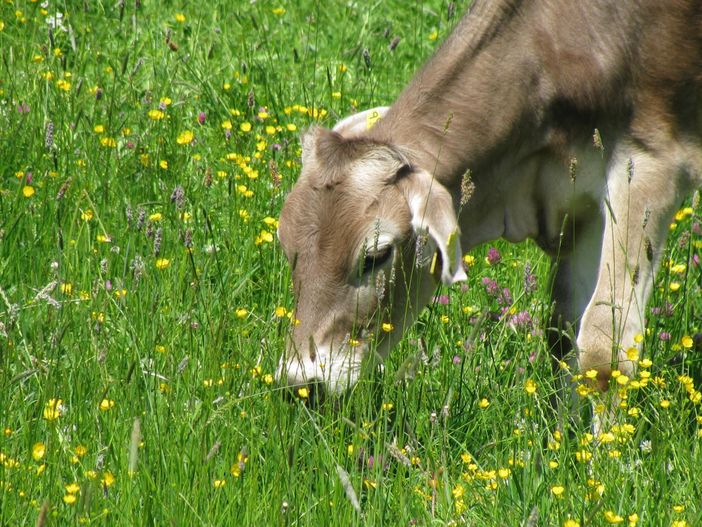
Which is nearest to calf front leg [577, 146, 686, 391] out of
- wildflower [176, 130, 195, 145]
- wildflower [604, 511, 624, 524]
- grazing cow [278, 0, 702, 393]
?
grazing cow [278, 0, 702, 393]

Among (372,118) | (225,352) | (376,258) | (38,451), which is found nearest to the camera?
(38,451)

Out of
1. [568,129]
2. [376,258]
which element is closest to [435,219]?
[376,258]

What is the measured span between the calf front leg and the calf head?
0.70 meters

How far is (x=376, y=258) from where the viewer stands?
412cm

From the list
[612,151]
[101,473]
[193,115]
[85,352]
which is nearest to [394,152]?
[612,151]

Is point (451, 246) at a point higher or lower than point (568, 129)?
lower

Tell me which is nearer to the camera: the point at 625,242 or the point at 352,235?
the point at 352,235

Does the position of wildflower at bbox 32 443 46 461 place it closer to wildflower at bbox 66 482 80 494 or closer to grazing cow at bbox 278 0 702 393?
wildflower at bbox 66 482 80 494

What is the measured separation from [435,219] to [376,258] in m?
0.24

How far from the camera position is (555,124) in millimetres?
4535

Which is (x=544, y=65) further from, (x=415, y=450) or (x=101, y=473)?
(x=101, y=473)

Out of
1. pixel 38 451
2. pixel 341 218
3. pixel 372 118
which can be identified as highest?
pixel 372 118

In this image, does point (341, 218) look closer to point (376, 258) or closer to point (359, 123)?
point (376, 258)

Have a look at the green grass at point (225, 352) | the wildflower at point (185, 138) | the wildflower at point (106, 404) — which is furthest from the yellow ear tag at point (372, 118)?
the wildflower at point (106, 404)
